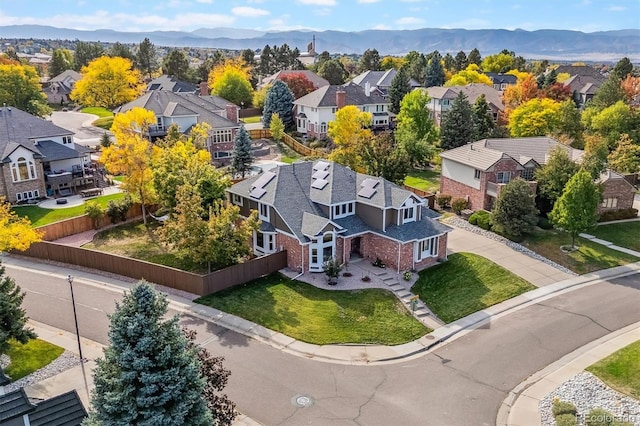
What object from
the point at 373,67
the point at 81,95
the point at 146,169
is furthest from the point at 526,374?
the point at 373,67

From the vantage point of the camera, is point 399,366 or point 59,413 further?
point 399,366

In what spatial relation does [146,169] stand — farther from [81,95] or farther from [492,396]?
[81,95]

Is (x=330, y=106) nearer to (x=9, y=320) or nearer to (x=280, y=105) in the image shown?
(x=280, y=105)

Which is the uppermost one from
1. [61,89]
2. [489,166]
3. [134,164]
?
[61,89]

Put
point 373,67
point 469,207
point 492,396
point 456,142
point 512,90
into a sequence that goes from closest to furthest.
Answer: point 492,396
point 469,207
point 456,142
point 512,90
point 373,67

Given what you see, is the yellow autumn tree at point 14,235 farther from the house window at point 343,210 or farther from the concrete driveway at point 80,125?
the concrete driveway at point 80,125

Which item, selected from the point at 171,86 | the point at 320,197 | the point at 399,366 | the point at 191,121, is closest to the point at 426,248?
the point at 320,197
